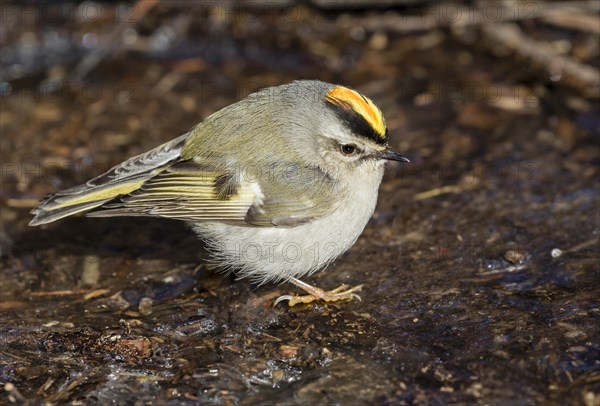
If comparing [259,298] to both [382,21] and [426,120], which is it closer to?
[426,120]

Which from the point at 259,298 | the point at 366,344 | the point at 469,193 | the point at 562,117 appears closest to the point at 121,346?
the point at 259,298

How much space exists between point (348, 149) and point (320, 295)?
2.90 feet

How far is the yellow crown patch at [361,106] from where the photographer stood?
179 inches

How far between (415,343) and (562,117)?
3377mm

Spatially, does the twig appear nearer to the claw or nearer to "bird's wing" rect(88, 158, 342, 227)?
"bird's wing" rect(88, 158, 342, 227)

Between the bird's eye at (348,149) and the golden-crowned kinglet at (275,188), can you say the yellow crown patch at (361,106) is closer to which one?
the golden-crowned kinglet at (275,188)

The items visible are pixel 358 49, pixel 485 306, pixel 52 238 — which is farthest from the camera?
pixel 358 49

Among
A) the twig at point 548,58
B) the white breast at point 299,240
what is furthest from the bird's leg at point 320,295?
the twig at point 548,58

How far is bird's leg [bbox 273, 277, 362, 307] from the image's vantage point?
15.4ft

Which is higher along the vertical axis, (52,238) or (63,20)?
(63,20)

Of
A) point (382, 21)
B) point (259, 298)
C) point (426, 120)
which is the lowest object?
point (259, 298)

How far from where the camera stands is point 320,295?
15.5ft

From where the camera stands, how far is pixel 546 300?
175 inches

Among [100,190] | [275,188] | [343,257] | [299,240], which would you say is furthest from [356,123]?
[100,190]
